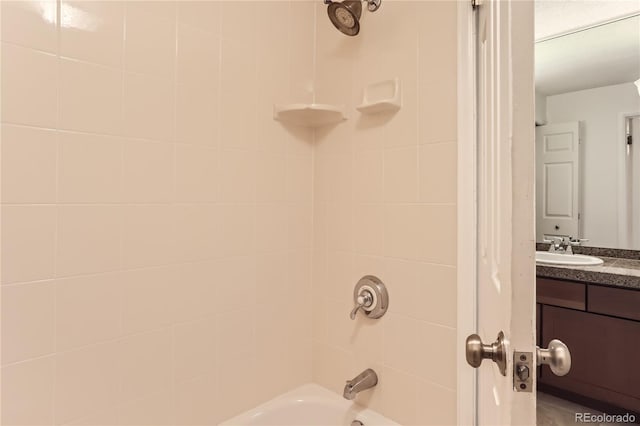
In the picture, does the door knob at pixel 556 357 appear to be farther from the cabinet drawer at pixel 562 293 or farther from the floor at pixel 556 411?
the floor at pixel 556 411

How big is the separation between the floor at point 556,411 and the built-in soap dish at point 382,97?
6.39 ft

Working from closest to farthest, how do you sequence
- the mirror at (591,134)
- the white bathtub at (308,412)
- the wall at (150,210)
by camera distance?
1. the wall at (150,210)
2. the white bathtub at (308,412)
3. the mirror at (591,134)

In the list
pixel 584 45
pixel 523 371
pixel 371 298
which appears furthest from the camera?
pixel 584 45

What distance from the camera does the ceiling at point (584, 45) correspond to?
1.82 m

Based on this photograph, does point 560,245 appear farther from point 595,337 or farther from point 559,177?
point 595,337

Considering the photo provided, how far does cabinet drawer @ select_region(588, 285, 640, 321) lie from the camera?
1684 millimetres

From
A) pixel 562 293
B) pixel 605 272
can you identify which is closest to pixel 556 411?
pixel 562 293

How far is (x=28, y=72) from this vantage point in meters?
0.86

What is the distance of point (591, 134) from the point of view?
2.08m

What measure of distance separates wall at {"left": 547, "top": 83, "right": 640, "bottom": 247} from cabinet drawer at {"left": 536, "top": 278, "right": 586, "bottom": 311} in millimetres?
451

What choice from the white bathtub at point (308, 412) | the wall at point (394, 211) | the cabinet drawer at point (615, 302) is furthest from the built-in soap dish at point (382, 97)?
the cabinet drawer at point (615, 302)

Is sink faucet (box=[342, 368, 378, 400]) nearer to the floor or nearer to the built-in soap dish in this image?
the built-in soap dish

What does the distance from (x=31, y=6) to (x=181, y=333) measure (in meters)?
1.03

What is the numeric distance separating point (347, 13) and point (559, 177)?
1815 millimetres
